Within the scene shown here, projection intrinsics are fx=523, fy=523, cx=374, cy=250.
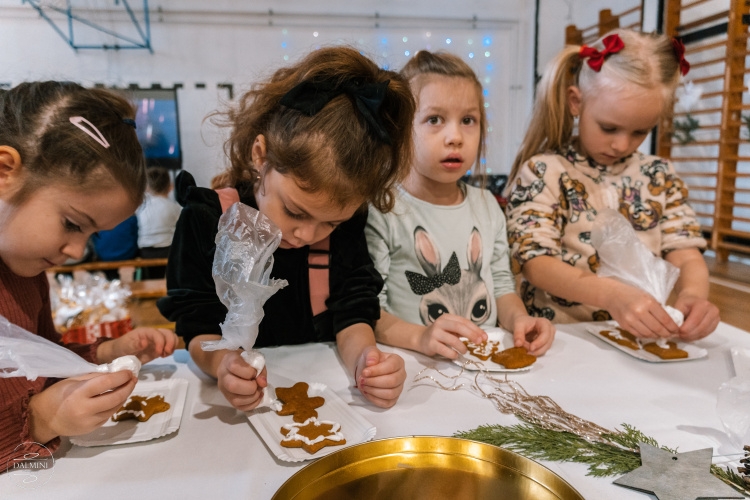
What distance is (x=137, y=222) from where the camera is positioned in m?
4.17

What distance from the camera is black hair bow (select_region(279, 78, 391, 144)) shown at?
88cm

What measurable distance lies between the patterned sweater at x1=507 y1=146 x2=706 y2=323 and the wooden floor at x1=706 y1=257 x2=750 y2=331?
1.28m

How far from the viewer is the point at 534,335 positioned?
1117 millimetres

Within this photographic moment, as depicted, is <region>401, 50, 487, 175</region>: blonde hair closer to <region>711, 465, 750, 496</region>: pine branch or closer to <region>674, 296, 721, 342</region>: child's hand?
<region>674, 296, 721, 342</region>: child's hand

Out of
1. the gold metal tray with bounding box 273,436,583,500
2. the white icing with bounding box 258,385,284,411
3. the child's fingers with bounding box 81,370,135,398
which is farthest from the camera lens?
the white icing with bounding box 258,385,284,411

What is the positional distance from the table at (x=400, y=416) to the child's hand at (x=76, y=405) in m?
0.04

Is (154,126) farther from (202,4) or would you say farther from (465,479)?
(465,479)

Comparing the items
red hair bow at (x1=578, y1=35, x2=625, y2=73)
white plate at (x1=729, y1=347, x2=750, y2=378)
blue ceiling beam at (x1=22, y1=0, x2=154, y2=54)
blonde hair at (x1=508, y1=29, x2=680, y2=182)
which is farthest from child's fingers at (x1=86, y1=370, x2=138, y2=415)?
blue ceiling beam at (x1=22, y1=0, x2=154, y2=54)

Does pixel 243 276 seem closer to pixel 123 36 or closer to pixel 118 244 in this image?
pixel 118 244

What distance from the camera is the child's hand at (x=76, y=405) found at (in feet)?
2.21

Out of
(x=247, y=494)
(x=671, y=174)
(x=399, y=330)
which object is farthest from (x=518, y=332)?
(x=671, y=174)

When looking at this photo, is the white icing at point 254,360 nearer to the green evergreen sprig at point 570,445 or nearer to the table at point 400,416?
the table at point 400,416

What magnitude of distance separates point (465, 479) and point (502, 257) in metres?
0.93

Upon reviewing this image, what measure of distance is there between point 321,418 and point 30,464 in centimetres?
38
